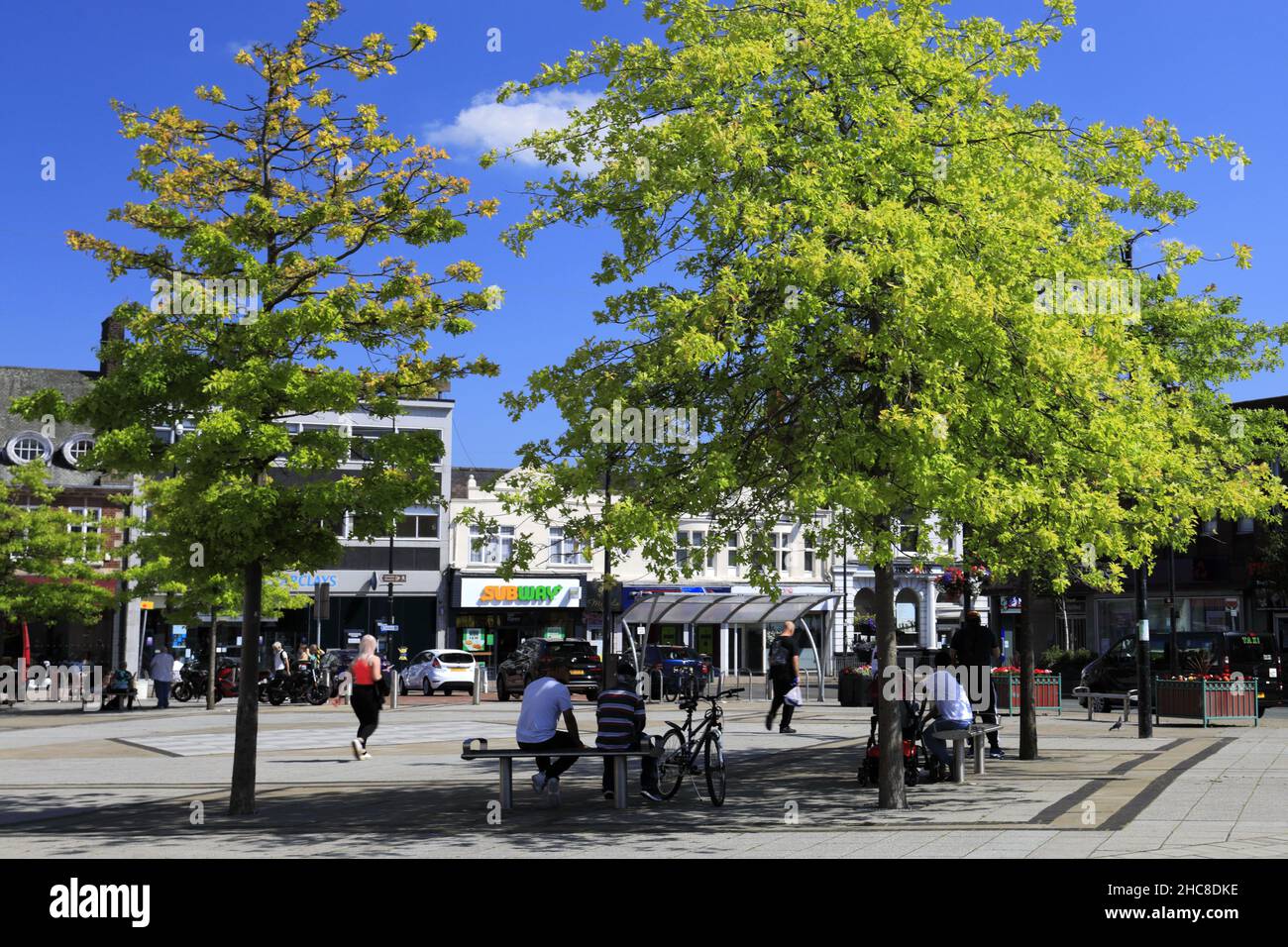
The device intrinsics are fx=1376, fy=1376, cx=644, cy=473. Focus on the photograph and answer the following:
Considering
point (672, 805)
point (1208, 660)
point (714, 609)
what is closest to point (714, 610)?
point (714, 609)

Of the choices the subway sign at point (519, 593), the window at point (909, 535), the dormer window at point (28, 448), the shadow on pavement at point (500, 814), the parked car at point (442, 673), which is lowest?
the parked car at point (442, 673)

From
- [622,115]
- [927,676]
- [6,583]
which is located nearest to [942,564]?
[927,676]

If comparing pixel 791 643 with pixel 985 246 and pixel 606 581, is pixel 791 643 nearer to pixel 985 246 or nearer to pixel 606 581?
pixel 606 581

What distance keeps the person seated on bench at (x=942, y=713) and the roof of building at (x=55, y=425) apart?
42092mm

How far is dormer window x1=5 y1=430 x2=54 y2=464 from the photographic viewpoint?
53406 millimetres

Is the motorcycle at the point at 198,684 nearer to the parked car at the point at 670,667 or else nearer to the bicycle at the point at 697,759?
the parked car at the point at 670,667

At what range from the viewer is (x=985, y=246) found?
12.4 meters

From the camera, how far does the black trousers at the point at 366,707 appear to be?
20.2 meters

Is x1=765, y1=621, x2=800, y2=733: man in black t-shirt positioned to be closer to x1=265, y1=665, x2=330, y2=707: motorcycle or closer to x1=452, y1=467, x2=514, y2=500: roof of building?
x1=265, y1=665, x2=330, y2=707: motorcycle

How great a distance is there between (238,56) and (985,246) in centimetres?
795

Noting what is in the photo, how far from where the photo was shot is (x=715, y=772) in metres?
13.9

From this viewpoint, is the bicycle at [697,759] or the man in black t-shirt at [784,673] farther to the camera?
the man in black t-shirt at [784,673]

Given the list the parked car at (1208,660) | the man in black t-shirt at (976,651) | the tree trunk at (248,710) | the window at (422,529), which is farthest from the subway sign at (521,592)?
the tree trunk at (248,710)

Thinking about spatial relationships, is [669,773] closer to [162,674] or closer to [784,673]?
[784,673]
